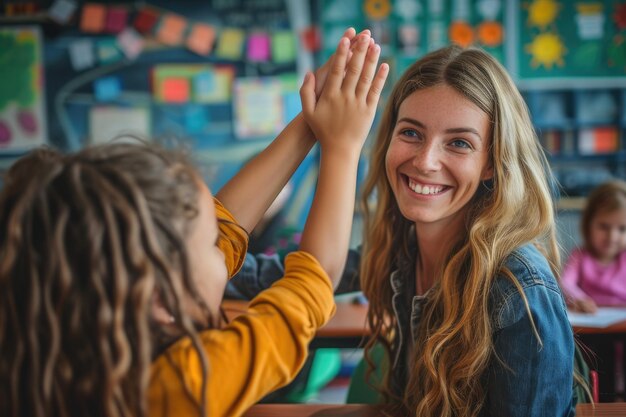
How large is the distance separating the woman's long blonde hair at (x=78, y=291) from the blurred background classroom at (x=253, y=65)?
3833 millimetres

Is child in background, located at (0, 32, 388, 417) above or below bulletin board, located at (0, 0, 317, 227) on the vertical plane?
below

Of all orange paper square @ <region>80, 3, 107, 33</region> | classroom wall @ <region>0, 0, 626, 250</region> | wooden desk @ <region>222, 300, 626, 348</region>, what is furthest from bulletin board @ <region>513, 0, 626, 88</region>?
orange paper square @ <region>80, 3, 107, 33</region>

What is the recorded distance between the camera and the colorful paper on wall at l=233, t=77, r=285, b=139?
4.81m

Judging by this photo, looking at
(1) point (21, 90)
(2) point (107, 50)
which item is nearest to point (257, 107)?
(2) point (107, 50)

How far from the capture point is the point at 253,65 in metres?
4.84

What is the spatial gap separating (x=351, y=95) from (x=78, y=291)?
477 mm

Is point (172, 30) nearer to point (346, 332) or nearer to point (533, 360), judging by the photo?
point (346, 332)

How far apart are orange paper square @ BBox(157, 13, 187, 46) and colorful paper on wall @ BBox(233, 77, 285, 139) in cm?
57

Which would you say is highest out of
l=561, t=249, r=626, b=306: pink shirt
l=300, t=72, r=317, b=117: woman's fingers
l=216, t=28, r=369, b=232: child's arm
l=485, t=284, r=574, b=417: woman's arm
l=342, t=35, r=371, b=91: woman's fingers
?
l=342, t=35, r=371, b=91: woman's fingers

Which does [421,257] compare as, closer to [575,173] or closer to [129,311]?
[129,311]

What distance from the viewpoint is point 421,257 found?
5.20 feet

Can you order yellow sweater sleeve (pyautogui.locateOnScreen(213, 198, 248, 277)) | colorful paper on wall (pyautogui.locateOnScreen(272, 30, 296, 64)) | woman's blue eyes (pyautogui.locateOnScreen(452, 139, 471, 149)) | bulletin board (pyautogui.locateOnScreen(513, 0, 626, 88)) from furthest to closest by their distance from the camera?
colorful paper on wall (pyautogui.locateOnScreen(272, 30, 296, 64))
bulletin board (pyautogui.locateOnScreen(513, 0, 626, 88))
woman's blue eyes (pyautogui.locateOnScreen(452, 139, 471, 149))
yellow sweater sleeve (pyautogui.locateOnScreen(213, 198, 248, 277))

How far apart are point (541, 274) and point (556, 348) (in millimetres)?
148

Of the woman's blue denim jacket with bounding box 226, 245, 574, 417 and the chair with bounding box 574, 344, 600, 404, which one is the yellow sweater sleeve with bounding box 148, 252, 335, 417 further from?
the chair with bounding box 574, 344, 600, 404
